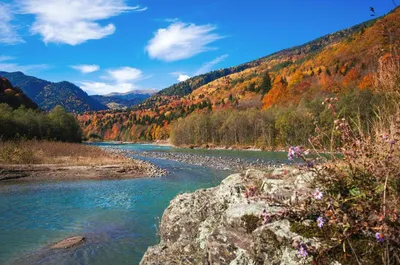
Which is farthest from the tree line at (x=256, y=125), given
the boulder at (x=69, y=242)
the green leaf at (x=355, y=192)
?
the green leaf at (x=355, y=192)

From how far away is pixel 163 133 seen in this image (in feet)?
595

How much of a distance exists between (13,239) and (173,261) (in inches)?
359

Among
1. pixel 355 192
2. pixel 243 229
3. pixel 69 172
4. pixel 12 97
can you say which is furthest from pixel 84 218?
pixel 12 97

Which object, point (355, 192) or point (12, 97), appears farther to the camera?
point (12, 97)

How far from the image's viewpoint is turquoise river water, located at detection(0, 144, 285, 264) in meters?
10.1

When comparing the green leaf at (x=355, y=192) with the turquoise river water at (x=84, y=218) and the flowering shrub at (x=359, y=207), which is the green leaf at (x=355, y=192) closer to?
the flowering shrub at (x=359, y=207)

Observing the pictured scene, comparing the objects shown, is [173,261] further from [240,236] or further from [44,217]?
[44,217]

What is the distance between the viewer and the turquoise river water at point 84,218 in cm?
1008

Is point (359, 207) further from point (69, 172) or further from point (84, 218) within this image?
point (69, 172)

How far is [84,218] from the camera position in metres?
15.0

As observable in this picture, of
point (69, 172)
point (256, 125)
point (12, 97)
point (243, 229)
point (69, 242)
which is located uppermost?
point (12, 97)

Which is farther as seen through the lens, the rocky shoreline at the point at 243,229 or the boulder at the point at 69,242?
the boulder at the point at 69,242

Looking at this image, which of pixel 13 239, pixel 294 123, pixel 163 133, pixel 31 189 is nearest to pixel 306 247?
pixel 13 239

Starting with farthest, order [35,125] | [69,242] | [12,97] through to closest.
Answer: [12,97], [35,125], [69,242]
